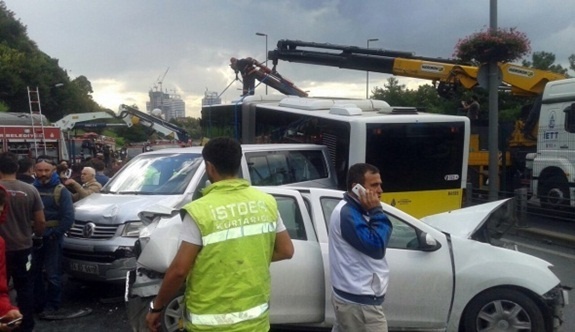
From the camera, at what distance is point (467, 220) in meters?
6.35

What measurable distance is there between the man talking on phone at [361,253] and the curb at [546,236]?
854 centimetres

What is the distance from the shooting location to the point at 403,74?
19.2 metres

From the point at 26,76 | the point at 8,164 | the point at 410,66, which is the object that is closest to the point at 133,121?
the point at 410,66

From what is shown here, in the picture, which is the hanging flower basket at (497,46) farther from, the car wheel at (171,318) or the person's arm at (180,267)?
the person's arm at (180,267)

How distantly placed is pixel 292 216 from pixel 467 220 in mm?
1655

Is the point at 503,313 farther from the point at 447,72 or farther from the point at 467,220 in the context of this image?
the point at 447,72

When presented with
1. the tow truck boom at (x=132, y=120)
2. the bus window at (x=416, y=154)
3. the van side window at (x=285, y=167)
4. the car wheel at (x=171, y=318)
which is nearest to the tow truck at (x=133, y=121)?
the tow truck boom at (x=132, y=120)

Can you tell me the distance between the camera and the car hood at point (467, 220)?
243 inches

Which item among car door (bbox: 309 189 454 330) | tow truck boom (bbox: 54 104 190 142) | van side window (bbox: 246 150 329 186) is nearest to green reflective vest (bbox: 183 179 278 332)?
car door (bbox: 309 189 454 330)

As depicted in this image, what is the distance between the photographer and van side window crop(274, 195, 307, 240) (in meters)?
5.97

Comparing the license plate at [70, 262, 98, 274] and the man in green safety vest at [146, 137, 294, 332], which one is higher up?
the man in green safety vest at [146, 137, 294, 332]

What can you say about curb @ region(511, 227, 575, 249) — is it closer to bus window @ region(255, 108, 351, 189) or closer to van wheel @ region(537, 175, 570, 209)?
van wheel @ region(537, 175, 570, 209)

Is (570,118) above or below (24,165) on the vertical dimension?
above

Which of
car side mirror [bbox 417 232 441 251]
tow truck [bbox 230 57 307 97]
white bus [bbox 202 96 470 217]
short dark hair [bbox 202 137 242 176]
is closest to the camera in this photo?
short dark hair [bbox 202 137 242 176]
